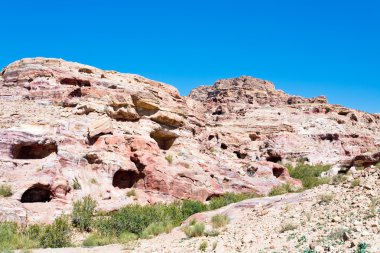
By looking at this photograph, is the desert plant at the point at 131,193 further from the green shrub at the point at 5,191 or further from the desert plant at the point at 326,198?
the desert plant at the point at 326,198

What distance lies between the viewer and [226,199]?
2277cm

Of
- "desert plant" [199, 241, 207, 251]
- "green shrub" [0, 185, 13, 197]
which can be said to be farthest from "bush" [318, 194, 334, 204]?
"green shrub" [0, 185, 13, 197]

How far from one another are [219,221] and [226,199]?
9.97 m

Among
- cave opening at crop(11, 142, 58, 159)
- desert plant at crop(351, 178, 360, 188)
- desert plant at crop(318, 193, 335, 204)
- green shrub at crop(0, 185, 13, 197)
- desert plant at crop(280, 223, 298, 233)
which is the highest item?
cave opening at crop(11, 142, 58, 159)

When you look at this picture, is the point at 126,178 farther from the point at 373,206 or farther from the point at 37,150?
the point at 373,206

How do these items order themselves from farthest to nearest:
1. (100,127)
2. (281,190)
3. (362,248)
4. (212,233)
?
1. (281,190)
2. (100,127)
3. (212,233)
4. (362,248)

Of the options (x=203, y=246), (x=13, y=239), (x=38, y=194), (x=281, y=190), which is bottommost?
(x=13, y=239)

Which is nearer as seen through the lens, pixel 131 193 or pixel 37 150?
pixel 131 193

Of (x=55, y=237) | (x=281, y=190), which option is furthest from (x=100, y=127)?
(x=281, y=190)

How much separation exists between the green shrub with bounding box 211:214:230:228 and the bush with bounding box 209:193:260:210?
7.81 m

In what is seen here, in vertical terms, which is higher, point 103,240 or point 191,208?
point 191,208

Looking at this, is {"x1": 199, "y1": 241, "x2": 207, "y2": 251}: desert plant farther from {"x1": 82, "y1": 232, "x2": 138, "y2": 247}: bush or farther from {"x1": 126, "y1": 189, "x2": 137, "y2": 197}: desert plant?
{"x1": 126, "y1": 189, "x2": 137, "y2": 197}: desert plant

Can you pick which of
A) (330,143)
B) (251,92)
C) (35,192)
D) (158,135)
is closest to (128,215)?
(35,192)

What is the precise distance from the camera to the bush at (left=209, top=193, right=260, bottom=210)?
21.5 metres
